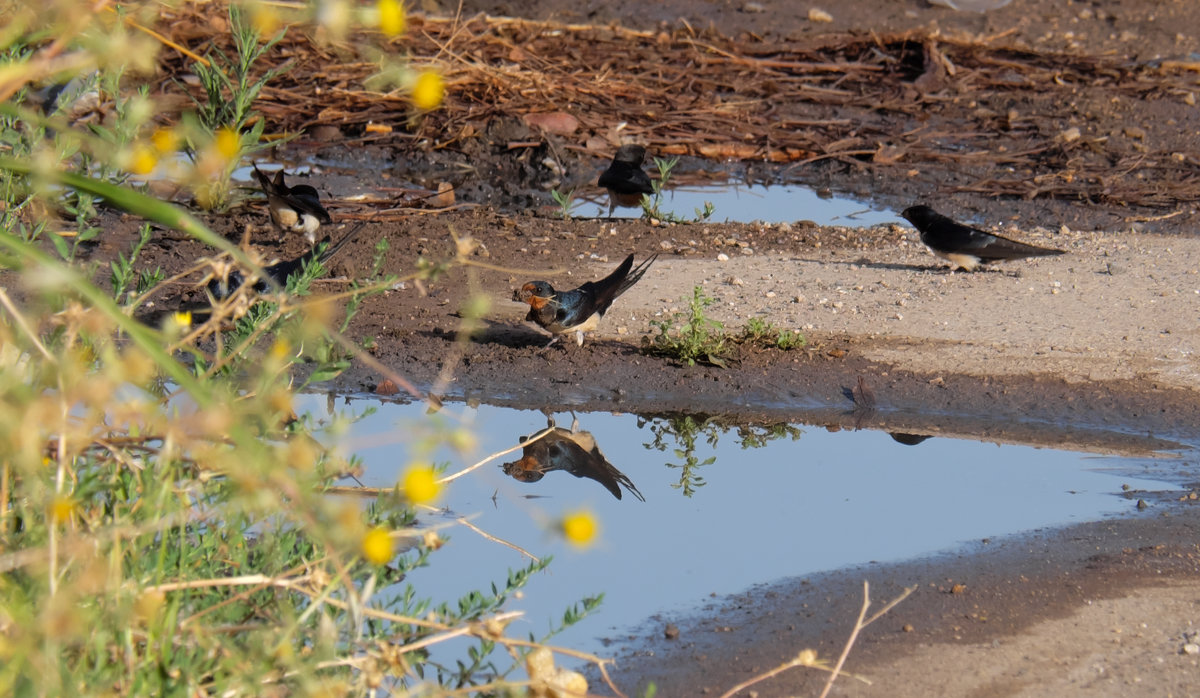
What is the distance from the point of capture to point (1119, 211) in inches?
352

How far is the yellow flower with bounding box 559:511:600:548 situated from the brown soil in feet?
2.06

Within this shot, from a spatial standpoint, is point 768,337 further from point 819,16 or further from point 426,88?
point 819,16

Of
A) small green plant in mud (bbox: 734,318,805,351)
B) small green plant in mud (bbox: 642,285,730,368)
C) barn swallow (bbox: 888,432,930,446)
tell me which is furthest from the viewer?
small green plant in mud (bbox: 734,318,805,351)

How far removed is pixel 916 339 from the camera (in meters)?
6.21

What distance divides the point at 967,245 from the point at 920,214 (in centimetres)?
56

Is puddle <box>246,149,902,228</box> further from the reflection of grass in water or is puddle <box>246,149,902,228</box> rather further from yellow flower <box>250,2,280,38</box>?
yellow flower <box>250,2,280,38</box>

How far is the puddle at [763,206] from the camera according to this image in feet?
28.9

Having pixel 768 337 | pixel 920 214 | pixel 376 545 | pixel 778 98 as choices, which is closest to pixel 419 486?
pixel 376 545

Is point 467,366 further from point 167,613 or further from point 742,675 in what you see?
point 167,613

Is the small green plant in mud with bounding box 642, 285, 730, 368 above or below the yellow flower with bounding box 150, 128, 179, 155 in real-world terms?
below

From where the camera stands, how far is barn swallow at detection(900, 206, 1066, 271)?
7.14 m

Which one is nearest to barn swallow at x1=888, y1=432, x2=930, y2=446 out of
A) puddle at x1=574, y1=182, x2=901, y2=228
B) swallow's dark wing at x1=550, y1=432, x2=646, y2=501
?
swallow's dark wing at x1=550, y1=432, x2=646, y2=501

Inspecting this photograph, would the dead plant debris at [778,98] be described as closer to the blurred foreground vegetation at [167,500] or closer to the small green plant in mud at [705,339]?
the small green plant in mud at [705,339]

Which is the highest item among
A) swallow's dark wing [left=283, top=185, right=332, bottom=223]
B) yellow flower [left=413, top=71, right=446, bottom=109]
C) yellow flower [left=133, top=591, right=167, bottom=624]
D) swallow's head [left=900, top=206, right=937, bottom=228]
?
yellow flower [left=413, top=71, right=446, bottom=109]
